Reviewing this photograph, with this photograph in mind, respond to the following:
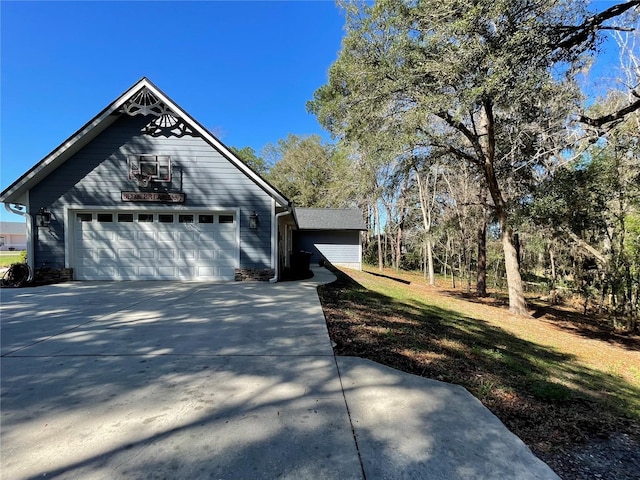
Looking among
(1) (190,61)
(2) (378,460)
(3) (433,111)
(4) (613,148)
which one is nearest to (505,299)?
(4) (613,148)

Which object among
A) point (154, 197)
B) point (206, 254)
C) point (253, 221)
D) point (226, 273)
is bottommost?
point (226, 273)

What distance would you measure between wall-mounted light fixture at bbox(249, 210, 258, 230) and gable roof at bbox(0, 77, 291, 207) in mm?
801

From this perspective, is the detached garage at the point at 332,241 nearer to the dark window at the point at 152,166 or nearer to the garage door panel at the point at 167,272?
the garage door panel at the point at 167,272

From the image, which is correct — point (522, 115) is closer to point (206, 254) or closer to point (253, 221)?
point (253, 221)

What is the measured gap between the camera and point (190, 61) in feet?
43.9

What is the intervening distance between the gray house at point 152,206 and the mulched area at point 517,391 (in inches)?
207

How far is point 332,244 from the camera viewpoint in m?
21.0

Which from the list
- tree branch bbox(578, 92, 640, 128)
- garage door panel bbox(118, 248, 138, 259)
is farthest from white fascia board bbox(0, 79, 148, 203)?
tree branch bbox(578, 92, 640, 128)

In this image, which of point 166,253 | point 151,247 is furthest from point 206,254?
point 151,247

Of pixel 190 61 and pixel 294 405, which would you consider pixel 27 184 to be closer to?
pixel 190 61

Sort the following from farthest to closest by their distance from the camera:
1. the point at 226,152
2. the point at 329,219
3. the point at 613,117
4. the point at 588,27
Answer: the point at 329,219 → the point at 226,152 → the point at 613,117 → the point at 588,27

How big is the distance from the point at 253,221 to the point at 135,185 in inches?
147

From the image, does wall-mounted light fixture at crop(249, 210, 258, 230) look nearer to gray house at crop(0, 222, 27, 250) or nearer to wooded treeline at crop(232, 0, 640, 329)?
wooded treeline at crop(232, 0, 640, 329)

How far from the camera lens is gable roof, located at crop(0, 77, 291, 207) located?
8.98 metres
